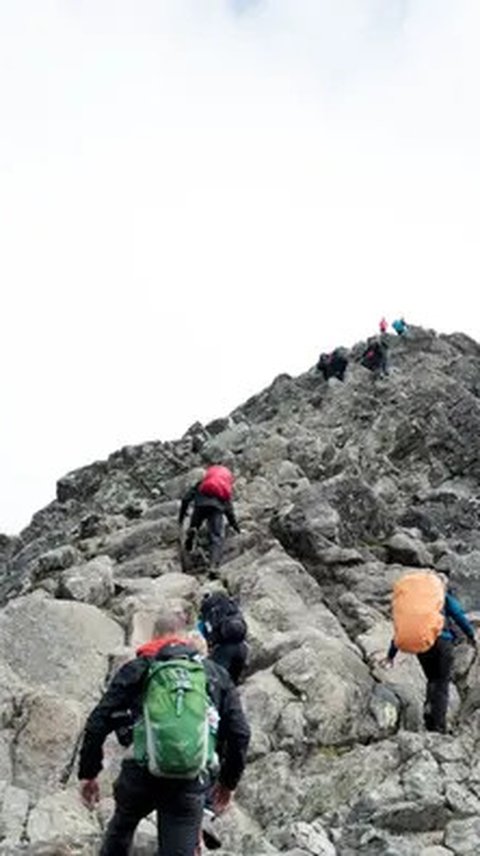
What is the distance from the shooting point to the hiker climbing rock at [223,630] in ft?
43.7

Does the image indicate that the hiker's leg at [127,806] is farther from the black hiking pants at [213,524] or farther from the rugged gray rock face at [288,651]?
the black hiking pants at [213,524]

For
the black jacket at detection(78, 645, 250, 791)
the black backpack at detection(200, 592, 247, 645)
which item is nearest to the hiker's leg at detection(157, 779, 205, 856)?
the black jacket at detection(78, 645, 250, 791)

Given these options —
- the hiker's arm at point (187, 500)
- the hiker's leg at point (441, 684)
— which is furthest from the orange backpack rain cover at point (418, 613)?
the hiker's arm at point (187, 500)

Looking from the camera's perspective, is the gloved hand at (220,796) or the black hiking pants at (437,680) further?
the black hiking pants at (437,680)

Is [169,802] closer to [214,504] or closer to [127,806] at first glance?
[127,806]

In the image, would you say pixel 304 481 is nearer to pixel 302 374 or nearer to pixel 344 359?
pixel 344 359

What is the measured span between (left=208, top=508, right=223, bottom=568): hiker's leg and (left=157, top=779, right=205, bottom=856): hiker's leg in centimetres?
1387

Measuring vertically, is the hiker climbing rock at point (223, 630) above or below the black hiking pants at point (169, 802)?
above

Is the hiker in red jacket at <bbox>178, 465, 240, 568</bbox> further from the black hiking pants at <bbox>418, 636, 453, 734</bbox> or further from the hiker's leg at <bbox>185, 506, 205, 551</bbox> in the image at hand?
the black hiking pants at <bbox>418, 636, 453, 734</bbox>

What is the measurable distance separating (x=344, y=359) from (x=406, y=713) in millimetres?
37453

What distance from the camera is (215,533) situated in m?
22.6

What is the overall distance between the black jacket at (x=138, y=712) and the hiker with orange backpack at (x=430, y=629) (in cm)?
498

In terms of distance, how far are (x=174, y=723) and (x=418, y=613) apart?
6.77 meters

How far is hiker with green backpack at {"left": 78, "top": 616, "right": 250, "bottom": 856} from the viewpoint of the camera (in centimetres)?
824
